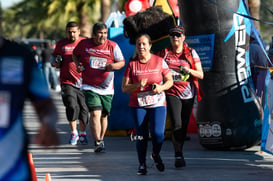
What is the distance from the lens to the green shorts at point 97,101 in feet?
34.7

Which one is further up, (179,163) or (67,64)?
(67,64)

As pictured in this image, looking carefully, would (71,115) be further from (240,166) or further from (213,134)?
(240,166)

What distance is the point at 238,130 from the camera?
1040 centimetres

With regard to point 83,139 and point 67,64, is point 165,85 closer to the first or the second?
point 67,64

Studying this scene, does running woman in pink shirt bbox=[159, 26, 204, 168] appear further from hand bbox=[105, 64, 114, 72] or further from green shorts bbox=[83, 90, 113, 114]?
green shorts bbox=[83, 90, 113, 114]

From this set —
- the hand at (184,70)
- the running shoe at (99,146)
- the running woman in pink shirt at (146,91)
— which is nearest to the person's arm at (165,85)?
the running woman in pink shirt at (146,91)

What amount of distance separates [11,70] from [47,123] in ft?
1.10

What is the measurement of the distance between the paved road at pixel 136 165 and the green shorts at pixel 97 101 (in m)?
0.65

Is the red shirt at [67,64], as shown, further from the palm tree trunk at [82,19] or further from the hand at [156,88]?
the palm tree trunk at [82,19]

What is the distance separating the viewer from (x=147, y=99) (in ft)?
27.3

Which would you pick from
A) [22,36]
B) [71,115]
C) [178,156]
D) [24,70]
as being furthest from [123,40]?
[22,36]

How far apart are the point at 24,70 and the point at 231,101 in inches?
268

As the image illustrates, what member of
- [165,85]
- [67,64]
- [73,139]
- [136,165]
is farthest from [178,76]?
[73,139]

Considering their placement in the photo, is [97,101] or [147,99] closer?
[147,99]
